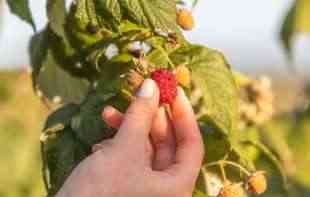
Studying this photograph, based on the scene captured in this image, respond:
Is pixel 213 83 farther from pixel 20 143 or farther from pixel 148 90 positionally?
pixel 20 143

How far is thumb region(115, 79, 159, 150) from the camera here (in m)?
1.41

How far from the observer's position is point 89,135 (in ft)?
5.13

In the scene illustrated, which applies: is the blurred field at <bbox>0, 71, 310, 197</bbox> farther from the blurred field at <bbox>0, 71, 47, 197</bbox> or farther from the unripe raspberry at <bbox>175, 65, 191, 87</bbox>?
the unripe raspberry at <bbox>175, 65, 191, 87</bbox>

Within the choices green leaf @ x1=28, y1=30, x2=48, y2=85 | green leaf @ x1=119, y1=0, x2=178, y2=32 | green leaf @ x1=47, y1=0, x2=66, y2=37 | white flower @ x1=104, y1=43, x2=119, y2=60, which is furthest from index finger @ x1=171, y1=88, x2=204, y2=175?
green leaf @ x1=28, y1=30, x2=48, y2=85

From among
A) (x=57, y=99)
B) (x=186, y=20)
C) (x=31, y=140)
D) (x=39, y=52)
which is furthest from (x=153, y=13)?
(x=31, y=140)

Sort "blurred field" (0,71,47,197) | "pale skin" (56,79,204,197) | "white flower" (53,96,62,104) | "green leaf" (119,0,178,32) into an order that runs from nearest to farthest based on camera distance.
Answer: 1. "pale skin" (56,79,204,197)
2. "green leaf" (119,0,178,32)
3. "white flower" (53,96,62,104)
4. "blurred field" (0,71,47,197)

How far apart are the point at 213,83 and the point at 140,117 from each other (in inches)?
6.9

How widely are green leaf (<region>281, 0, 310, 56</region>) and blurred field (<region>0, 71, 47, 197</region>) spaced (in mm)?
1926

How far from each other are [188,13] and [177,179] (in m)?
0.28

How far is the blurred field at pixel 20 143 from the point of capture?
14.9 ft

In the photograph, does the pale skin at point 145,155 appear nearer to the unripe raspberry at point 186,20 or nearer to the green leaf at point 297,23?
the unripe raspberry at point 186,20

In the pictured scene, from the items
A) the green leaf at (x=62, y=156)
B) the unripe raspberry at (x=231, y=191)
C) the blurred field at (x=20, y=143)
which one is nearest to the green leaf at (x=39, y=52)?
the green leaf at (x=62, y=156)

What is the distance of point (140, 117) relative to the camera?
1.42 m

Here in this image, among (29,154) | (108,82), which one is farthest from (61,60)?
(29,154)
